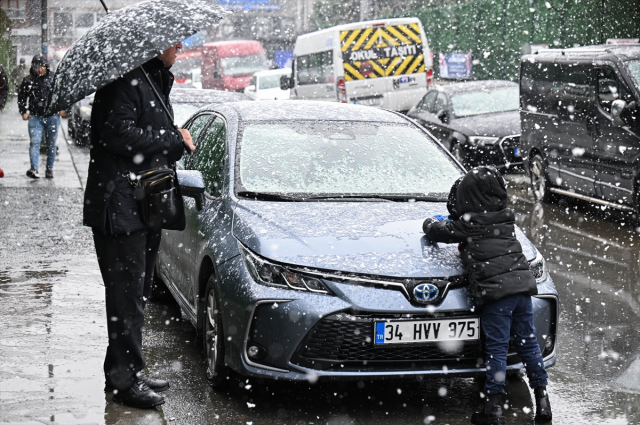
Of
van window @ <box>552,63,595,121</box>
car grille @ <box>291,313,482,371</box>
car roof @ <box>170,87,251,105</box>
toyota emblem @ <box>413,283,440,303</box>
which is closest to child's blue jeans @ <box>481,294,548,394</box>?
car grille @ <box>291,313,482,371</box>

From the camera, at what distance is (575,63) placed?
1182cm

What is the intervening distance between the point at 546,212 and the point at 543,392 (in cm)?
775

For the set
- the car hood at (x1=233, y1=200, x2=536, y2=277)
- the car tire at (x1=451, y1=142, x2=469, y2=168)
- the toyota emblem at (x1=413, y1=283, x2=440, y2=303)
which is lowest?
the car tire at (x1=451, y1=142, x2=469, y2=168)

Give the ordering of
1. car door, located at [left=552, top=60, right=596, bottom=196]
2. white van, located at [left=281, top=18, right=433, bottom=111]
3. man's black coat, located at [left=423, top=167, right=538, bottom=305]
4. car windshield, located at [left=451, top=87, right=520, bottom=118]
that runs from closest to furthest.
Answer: man's black coat, located at [left=423, top=167, right=538, bottom=305] → car door, located at [left=552, top=60, right=596, bottom=196] → car windshield, located at [left=451, top=87, right=520, bottom=118] → white van, located at [left=281, top=18, right=433, bottom=111]

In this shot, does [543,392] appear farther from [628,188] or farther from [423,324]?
[628,188]

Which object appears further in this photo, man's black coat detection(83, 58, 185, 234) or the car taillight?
the car taillight

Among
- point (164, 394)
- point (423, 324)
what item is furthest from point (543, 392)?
point (164, 394)

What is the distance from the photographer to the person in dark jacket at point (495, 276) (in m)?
4.57

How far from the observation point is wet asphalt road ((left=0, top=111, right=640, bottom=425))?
4754 millimetres

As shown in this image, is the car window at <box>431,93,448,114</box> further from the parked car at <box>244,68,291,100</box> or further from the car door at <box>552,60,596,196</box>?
the parked car at <box>244,68,291,100</box>

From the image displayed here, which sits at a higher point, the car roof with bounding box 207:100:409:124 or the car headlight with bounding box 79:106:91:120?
the car roof with bounding box 207:100:409:124

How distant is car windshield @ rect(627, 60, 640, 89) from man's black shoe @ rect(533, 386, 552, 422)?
6.72 metres

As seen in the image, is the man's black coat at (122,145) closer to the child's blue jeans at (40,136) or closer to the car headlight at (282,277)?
the car headlight at (282,277)

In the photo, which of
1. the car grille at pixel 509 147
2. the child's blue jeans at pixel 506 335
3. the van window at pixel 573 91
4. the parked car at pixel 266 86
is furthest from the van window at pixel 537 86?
the parked car at pixel 266 86
